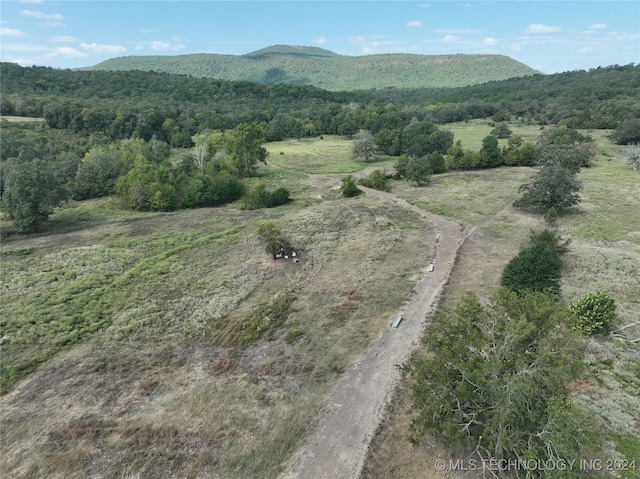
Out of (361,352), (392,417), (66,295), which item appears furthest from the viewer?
(66,295)

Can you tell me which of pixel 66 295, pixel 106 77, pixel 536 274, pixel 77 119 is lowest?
pixel 66 295

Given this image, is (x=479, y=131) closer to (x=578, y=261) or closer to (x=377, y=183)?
(x=377, y=183)

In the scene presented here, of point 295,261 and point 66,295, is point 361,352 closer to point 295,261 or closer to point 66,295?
point 295,261

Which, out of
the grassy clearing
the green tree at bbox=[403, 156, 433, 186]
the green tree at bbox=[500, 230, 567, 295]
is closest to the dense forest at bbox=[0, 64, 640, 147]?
the grassy clearing

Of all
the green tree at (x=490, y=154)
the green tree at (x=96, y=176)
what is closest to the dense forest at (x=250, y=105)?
the green tree at (x=96, y=176)

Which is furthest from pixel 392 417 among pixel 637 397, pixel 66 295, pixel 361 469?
pixel 66 295

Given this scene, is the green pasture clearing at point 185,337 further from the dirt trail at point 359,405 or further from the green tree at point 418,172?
the green tree at point 418,172

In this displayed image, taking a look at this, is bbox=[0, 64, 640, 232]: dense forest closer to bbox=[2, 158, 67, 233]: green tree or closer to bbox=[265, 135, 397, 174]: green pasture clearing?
bbox=[2, 158, 67, 233]: green tree
